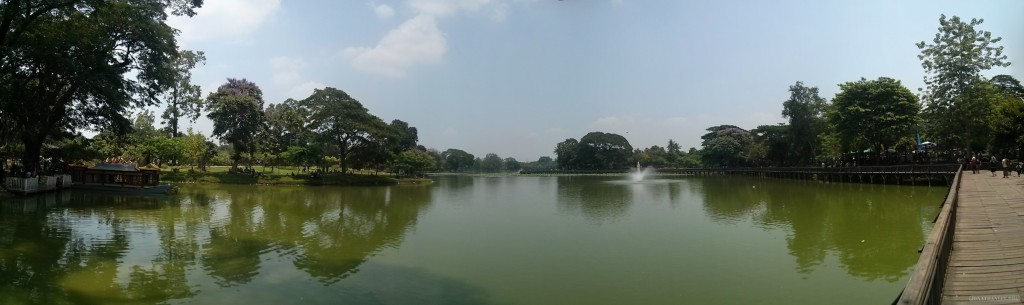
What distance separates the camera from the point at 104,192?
90.2 feet

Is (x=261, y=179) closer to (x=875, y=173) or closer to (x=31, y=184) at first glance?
(x=31, y=184)

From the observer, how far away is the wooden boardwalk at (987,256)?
5.53 metres

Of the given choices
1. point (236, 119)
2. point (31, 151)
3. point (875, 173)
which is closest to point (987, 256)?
point (31, 151)

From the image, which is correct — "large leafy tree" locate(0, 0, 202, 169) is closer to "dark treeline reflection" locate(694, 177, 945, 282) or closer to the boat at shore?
the boat at shore

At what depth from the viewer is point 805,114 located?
56.1 metres

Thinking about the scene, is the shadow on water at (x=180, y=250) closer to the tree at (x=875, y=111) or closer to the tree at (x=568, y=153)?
the tree at (x=875, y=111)

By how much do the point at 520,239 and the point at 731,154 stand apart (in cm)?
7882

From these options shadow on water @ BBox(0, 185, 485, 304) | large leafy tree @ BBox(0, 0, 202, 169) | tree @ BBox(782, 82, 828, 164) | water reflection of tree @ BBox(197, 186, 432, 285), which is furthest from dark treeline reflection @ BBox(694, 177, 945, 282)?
tree @ BBox(782, 82, 828, 164)

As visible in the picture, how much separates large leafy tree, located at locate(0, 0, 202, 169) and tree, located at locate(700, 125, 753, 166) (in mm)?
78844

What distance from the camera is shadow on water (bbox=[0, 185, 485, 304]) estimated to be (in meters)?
8.91

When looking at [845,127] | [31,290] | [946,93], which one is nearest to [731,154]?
[845,127]

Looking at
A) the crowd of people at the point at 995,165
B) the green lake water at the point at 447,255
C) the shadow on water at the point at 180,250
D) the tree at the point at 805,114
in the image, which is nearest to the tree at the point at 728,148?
the tree at the point at 805,114

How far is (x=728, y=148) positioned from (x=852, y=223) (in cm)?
7215

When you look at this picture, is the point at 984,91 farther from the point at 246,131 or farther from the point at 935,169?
the point at 246,131
